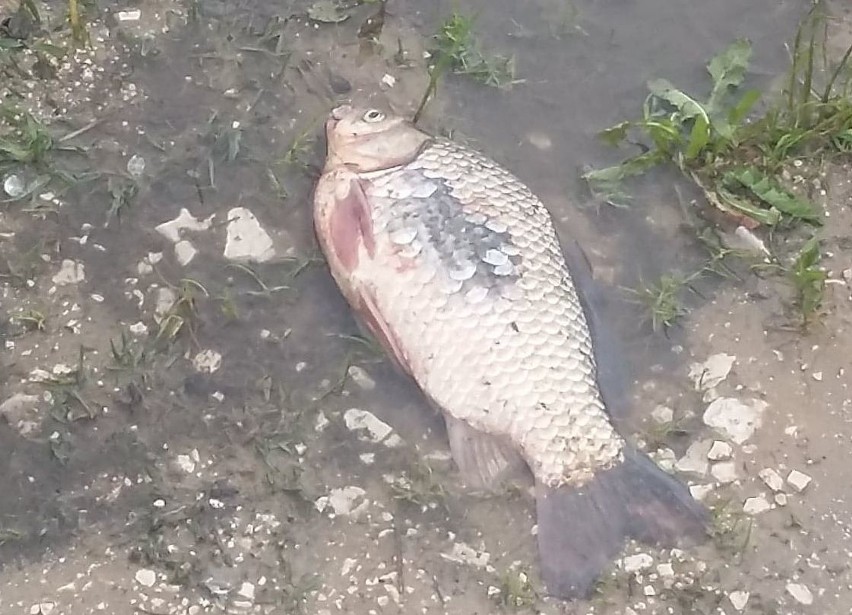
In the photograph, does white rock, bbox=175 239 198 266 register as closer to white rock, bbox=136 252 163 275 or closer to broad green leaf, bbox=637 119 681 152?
white rock, bbox=136 252 163 275

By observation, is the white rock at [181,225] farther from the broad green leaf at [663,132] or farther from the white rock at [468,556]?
the broad green leaf at [663,132]

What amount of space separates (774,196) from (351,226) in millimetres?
942

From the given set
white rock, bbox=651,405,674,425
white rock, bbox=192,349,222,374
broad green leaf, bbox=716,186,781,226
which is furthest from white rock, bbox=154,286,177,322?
broad green leaf, bbox=716,186,781,226

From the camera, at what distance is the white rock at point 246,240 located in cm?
254

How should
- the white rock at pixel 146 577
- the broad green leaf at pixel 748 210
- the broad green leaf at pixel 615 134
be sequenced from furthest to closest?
the broad green leaf at pixel 615 134 → the broad green leaf at pixel 748 210 → the white rock at pixel 146 577

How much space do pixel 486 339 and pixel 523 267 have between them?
0.54ft

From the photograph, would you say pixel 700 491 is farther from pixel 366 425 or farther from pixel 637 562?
pixel 366 425

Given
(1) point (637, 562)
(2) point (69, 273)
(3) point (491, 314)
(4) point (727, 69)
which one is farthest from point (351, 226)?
(4) point (727, 69)

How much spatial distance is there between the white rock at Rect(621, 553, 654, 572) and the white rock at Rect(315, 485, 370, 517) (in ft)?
1.56

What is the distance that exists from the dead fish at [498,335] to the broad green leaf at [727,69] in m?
0.65

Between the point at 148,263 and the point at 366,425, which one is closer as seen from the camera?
the point at 366,425

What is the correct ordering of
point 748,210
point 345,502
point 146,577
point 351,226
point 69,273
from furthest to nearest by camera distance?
point 748,210 → point 69,273 → point 351,226 → point 345,502 → point 146,577

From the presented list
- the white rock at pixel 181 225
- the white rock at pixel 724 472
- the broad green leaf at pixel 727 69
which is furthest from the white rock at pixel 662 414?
the white rock at pixel 181 225

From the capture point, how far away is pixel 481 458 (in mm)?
2258
